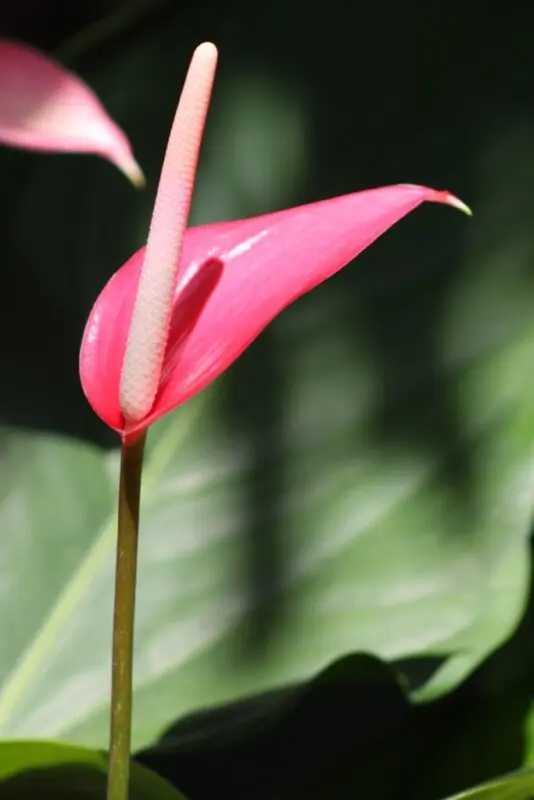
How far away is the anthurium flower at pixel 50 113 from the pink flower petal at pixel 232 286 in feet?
0.44

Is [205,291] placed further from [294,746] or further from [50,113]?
[294,746]

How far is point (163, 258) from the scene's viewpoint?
32cm

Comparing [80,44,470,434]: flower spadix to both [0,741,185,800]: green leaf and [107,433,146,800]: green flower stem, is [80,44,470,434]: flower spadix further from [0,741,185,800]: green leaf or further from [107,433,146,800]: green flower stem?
[0,741,185,800]: green leaf

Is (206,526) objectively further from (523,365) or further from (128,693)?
(128,693)

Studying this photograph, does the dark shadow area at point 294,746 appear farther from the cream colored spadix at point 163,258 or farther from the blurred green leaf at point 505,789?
the cream colored spadix at point 163,258

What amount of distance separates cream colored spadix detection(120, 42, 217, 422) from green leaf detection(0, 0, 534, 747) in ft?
0.85

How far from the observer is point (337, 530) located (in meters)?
0.57

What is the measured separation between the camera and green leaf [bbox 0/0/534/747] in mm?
553

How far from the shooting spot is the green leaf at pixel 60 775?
1.25 feet

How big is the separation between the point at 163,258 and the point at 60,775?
19 cm

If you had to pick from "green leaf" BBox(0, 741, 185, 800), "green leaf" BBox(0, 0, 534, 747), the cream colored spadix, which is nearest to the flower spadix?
the cream colored spadix

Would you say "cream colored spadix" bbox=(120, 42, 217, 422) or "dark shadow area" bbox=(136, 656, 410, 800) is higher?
"cream colored spadix" bbox=(120, 42, 217, 422)

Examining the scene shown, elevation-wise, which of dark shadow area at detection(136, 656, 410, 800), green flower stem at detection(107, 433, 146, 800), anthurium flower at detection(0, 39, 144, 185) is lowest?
dark shadow area at detection(136, 656, 410, 800)

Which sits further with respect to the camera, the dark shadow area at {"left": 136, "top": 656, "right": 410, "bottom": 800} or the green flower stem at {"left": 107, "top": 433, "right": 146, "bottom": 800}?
the dark shadow area at {"left": 136, "top": 656, "right": 410, "bottom": 800}
